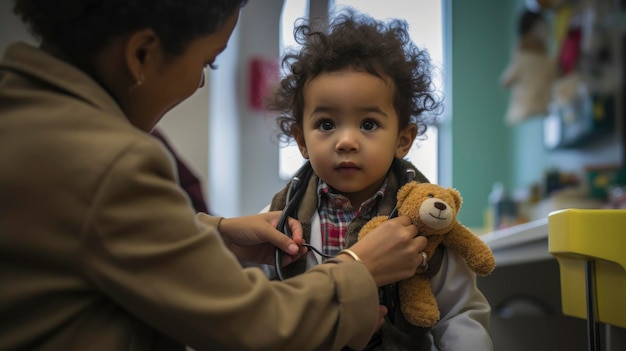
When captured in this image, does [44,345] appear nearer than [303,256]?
Yes

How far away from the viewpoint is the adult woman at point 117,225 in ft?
2.09

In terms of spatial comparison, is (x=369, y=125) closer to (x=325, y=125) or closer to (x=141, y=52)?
(x=325, y=125)

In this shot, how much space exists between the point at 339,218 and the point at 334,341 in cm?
33

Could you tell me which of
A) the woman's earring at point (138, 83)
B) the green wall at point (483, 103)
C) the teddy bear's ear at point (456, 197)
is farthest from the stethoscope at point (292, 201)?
the green wall at point (483, 103)

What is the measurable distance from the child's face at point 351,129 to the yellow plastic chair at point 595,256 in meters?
0.30

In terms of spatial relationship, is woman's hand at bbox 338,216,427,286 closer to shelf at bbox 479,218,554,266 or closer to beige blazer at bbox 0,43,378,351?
beige blazer at bbox 0,43,378,351

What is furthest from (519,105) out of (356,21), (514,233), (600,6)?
(356,21)

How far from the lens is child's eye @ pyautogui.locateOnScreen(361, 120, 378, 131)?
104cm

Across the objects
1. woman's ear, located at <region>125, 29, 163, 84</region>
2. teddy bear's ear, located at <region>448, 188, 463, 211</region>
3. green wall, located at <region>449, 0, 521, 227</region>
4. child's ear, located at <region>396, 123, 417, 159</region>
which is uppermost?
woman's ear, located at <region>125, 29, 163, 84</region>

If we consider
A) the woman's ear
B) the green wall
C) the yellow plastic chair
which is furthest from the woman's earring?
the green wall

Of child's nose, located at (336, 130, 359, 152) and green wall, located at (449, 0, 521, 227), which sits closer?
child's nose, located at (336, 130, 359, 152)

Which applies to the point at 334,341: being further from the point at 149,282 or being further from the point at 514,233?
the point at 514,233

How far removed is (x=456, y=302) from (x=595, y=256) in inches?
8.6

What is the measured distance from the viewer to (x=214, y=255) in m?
0.70
